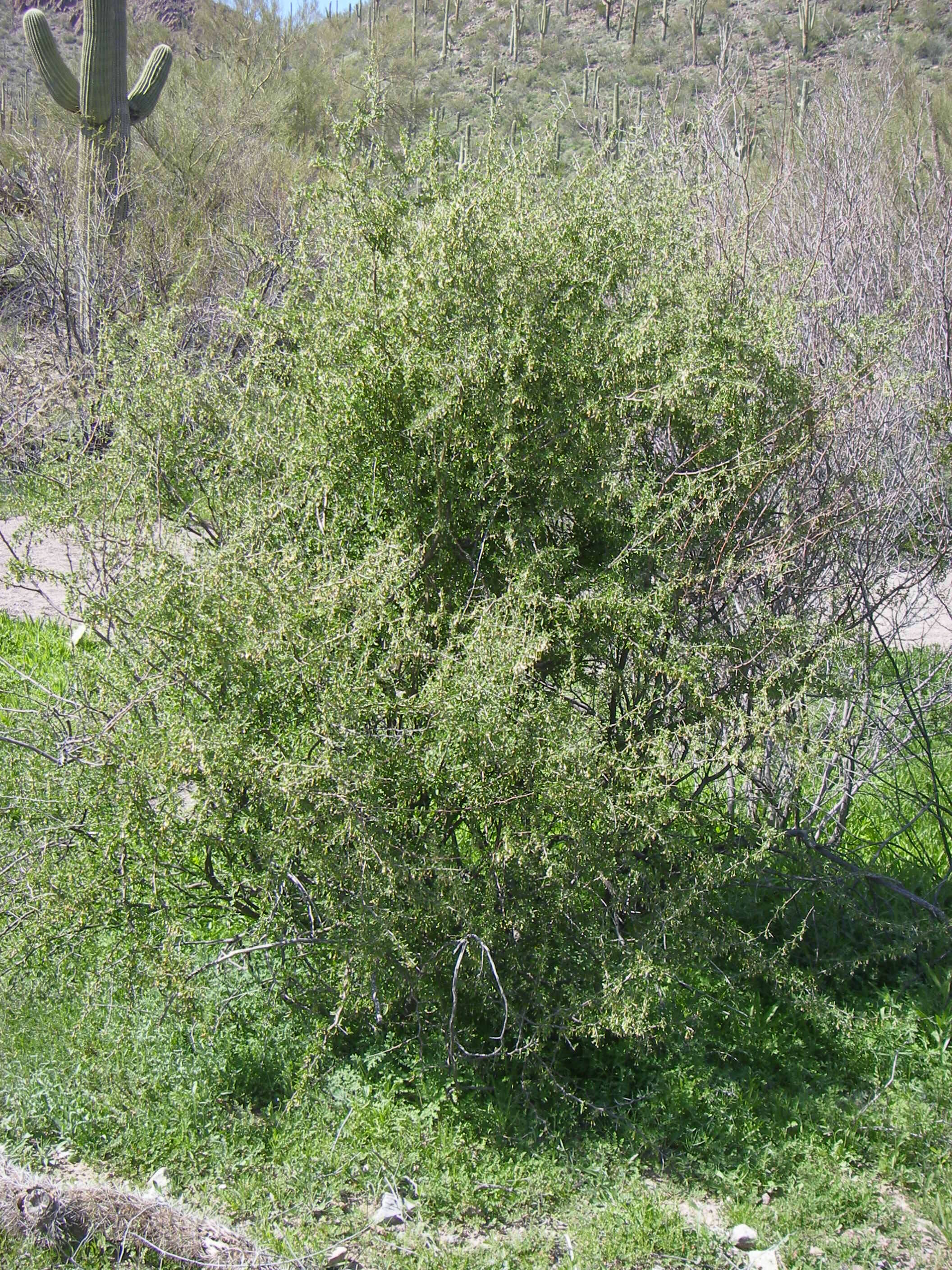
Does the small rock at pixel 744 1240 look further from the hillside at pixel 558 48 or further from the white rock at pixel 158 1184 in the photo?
the hillside at pixel 558 48

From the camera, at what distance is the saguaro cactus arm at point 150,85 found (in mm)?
14609

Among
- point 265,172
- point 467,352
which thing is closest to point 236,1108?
Answer: point 467,352

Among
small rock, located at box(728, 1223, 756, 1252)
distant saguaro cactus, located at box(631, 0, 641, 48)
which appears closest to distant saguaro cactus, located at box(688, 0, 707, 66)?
distant saguaro cactus, located at box(631, 0, 641, 48)

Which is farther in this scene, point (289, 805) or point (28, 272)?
point (28, 272)

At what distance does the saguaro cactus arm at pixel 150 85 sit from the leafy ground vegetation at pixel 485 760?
11.6 metres

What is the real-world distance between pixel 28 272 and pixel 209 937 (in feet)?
36.9

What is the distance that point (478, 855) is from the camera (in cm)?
381

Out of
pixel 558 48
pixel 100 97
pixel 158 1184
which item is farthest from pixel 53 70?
pixel 558 48

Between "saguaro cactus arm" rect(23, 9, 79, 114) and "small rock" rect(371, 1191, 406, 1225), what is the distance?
14261 millimetres

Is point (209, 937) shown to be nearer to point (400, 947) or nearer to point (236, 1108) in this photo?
point (236, 1108)

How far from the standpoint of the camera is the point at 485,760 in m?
3.47

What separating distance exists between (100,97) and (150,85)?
1.25m

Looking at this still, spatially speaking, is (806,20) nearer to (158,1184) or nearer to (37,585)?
(37,585)

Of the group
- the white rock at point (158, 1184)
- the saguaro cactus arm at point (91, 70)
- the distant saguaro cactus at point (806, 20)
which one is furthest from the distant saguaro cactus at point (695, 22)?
the white rock at point (158, 1184)
